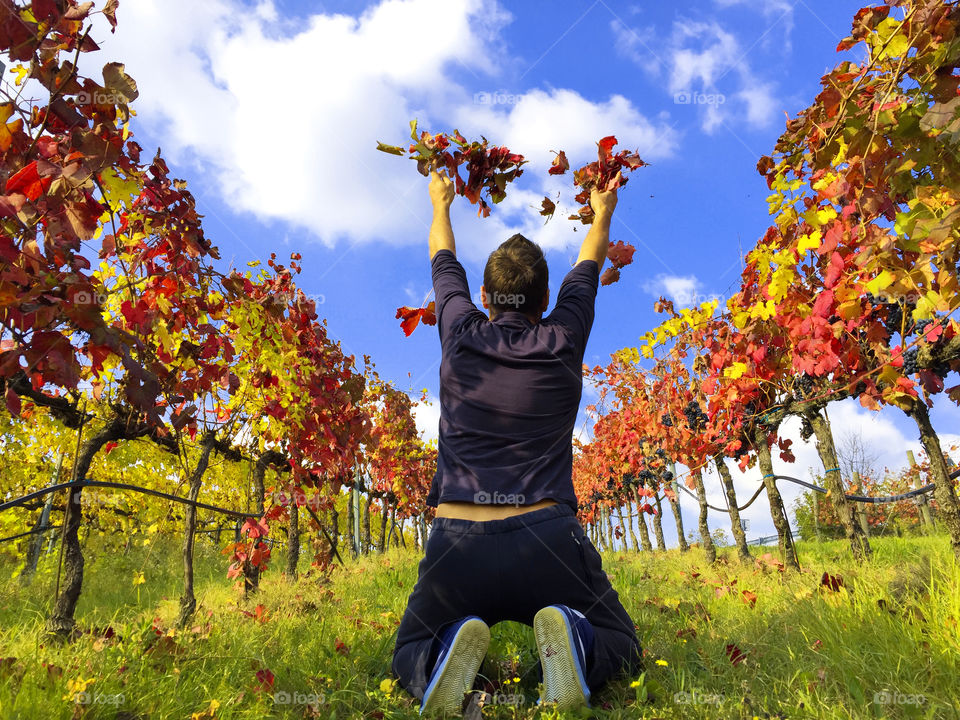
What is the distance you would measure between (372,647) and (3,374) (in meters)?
2.21

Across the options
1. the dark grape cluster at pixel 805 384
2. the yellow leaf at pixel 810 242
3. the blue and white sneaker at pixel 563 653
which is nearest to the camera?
the blue and white sneaker at pixel 563 653

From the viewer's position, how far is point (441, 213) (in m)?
2.59

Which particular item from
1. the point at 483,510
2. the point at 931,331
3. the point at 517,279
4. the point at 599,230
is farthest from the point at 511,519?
the point at 931,331

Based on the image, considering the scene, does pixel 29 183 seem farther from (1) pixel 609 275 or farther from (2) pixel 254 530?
(2) pixel 254 530

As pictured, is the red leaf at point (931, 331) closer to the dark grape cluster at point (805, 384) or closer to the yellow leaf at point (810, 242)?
the yellow leaf at point (810, 242)

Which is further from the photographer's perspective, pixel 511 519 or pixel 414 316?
pixel 414 316

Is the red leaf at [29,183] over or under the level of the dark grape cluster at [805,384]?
under

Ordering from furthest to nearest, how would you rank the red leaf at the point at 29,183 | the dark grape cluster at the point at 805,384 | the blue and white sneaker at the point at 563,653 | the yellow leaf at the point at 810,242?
the dark grape cluster at the point at 805,384, the yellow leaf at the point at 810,242, the blue and white sneaker at the point at 563,653, the red leaf at the point at 29,183

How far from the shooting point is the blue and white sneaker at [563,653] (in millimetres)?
1912

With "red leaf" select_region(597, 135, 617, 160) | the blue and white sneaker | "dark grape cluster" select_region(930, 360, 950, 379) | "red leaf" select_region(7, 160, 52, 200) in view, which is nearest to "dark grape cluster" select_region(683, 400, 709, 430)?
"dark grape cluster" select_region(930, 360, 950, 379)

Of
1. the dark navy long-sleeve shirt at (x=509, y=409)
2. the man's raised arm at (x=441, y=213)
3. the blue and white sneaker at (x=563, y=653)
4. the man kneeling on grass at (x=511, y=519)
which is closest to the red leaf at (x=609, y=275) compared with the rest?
the man kneeling on grass at (x=511, y=519)

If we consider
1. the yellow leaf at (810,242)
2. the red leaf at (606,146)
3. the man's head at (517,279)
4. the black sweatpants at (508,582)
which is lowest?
the black sweatpants at (508,582)

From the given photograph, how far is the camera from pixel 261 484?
8.58 metres

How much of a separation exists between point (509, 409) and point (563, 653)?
2.79 ft
